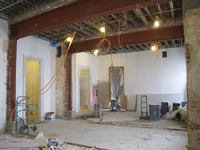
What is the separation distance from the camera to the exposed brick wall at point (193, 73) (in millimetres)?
3176

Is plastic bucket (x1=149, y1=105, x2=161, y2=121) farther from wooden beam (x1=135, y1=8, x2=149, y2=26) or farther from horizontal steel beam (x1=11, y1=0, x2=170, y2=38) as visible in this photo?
horizontal steel beam (x1=11, y1=0, x2=170, y2=38)

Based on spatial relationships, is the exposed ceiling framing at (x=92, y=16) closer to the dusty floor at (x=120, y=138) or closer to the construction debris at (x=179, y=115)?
the dusty floor at (x=120, y=138)

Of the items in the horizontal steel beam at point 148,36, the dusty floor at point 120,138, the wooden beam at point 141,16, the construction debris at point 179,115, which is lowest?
the dusty floor at point 120,138

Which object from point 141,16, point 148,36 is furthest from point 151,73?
point 141,16

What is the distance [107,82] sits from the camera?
1273cm

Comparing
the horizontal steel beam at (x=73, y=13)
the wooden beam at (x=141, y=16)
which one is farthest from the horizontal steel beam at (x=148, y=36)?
the horizontal steel beam at (x=73, y=13)

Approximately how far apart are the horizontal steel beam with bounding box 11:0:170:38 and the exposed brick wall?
94 cm

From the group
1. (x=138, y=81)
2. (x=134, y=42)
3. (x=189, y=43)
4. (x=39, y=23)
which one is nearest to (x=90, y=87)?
(x=138, y=81)

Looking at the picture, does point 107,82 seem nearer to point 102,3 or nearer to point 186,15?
point 102,3

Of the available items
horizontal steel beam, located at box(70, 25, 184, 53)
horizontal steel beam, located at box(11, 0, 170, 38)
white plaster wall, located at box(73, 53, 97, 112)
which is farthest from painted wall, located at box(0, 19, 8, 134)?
white plaster wall, located at box(73, 53, 97, 112)

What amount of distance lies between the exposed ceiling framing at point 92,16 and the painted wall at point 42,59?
68 centimetres

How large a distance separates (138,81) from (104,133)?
6713 mm

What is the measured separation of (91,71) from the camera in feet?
40.9

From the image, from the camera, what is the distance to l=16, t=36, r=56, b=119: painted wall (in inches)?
279
